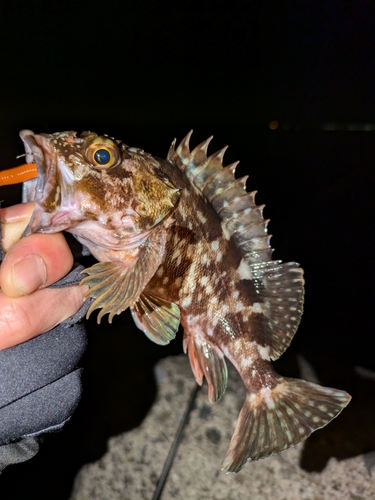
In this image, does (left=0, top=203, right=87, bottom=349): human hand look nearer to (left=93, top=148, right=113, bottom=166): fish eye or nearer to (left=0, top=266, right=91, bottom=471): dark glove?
(left=0, top=266, right=91, bottom=471): dark glove

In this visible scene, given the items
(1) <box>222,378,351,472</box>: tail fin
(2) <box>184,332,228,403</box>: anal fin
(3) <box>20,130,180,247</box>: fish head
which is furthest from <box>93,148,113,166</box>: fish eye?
(1) <box>222,378,351,472</box>: tail fin

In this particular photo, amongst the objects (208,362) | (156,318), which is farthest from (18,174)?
(208,362)

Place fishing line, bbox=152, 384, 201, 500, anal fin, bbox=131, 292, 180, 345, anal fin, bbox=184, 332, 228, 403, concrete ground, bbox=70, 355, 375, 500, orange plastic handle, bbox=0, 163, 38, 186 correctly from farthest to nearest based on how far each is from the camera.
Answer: fishing line, bbox=152, 384, 201, 500, concrete ground, bbox=70, 355, 375, 500, anal fin, bbox=184, 332, 228, 403, anal fin, bbox=131, 292, 180, 345, orange plastic handle, bbox=0, 163, 38, 186

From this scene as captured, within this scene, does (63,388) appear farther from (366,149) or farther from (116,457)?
(366,149)

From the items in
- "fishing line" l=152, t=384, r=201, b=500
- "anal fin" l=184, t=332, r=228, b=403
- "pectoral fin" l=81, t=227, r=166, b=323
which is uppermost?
"pectoral fin" l=81, t=227, r=166, b=323

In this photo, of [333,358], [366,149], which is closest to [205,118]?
[366,149]

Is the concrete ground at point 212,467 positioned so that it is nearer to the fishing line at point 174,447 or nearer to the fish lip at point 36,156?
the fishing line at point 174,447

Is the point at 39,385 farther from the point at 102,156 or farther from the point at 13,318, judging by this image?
the point at 102,156
